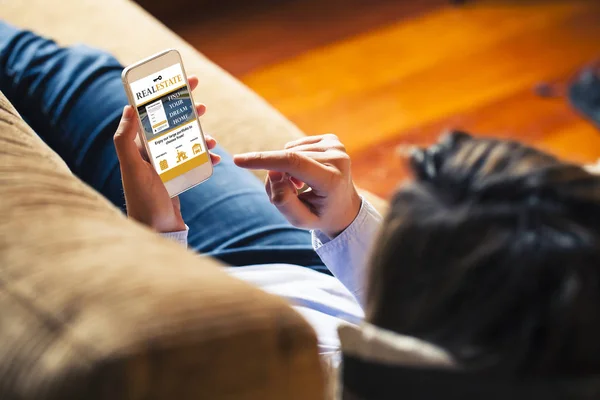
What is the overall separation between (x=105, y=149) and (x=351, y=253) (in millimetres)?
355

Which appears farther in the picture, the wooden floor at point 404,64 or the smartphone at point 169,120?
the wooden floor at point 404,64

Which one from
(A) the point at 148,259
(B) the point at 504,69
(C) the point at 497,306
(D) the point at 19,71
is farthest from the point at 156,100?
(B) the point at 504,69

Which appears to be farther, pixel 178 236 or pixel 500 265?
pixel 178 236

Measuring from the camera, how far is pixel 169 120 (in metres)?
0.85

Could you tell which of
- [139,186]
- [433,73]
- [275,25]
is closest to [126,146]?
[139,186]

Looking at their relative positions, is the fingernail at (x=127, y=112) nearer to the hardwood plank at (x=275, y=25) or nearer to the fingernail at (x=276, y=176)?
the fingernail at (x=276, y=176)

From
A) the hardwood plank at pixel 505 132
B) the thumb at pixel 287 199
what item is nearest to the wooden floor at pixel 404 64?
the hardwood plank at pixel 505 132

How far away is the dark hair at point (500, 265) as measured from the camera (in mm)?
370

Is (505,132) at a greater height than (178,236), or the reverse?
(178,236)

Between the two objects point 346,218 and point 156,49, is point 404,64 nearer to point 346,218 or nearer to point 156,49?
point 156,49

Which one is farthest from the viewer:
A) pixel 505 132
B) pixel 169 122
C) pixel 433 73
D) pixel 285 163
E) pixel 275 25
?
pixel 275 25

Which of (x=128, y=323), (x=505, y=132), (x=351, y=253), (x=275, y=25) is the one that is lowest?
(x=505, y=132)

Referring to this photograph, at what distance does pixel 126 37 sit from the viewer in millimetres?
1148

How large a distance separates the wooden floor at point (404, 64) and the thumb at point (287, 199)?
0.99m
